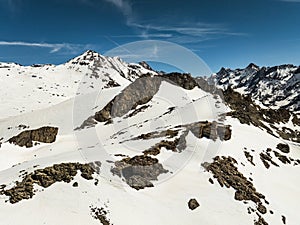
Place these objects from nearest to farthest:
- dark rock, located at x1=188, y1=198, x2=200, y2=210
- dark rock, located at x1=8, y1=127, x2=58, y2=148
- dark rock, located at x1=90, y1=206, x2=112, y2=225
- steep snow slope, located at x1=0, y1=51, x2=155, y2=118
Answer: dark rock, located at x1=90, y1=206, x2=112, y2=225 → dark rock, located at x1=188, y1=198, x2=200, y2=210 → dark rock, located at x1=8, y1=127, x2=58, y2=148 → steep snow slope, located at x1=0, y1=51, x2=155, y2=118

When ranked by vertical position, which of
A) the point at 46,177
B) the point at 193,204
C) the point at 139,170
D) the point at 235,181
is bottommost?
the point at 235,181

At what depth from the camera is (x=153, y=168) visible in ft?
98.0

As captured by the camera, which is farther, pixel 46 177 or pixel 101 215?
pixel 46 177

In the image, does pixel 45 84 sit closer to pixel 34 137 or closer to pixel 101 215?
pixel 34 137

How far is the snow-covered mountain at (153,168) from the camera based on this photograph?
73.6ft

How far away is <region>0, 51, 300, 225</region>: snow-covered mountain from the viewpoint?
883 inches

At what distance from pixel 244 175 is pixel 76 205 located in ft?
66.7

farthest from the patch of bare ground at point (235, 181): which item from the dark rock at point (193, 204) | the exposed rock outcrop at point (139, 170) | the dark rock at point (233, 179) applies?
the exposed rock outcrop at point (139, 170)

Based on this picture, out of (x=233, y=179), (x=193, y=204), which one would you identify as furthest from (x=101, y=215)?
(x=233, y=179)

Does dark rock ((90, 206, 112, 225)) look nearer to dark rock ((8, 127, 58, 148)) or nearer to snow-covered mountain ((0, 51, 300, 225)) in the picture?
snow-covered mountain ((0, 51, 300, 225))

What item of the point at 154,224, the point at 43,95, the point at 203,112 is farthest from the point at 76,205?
the point at 43,95

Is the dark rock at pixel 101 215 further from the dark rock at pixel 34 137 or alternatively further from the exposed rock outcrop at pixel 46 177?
the dark rock at pixel 34 137

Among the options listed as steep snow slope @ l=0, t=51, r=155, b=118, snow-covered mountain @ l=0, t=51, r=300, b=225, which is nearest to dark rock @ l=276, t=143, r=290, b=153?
snow-covered mountain @ l=0, t=51, r=300, b=225

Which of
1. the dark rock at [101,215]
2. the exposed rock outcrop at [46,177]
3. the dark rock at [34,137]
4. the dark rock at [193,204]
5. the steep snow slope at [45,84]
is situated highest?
the exposed rock outcrop at [46,177]
